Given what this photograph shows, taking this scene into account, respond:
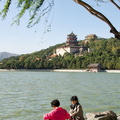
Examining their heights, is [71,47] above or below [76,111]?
above

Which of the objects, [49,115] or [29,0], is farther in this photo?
[29,0]

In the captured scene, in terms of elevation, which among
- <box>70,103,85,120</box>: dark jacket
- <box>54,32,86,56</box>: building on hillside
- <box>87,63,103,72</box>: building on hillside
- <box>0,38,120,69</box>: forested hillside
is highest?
<box>54,32,86,56</box>: building on hillside

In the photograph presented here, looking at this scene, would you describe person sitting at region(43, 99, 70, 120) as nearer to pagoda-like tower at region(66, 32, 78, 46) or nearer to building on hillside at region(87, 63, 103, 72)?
building on hillside at region(87, 63, 103, 72)

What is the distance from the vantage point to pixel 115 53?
77.9 meters

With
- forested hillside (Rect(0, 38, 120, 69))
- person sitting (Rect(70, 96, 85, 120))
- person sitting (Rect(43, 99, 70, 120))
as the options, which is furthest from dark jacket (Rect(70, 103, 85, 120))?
forested hillside (Rect(0, 38, 120, 69))

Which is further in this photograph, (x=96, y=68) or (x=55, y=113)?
(x=96, y=68)

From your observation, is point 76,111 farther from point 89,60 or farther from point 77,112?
point 89,60

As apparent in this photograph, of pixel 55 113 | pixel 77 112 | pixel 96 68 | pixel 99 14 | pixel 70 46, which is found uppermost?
pixel 70 46

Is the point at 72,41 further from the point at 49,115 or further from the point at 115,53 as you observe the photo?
the point at 49,115

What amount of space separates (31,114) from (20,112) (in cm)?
60

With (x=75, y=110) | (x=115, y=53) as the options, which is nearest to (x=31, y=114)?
(x=75, y=110)

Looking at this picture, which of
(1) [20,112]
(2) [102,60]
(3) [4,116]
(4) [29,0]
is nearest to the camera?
(4) [29,0]

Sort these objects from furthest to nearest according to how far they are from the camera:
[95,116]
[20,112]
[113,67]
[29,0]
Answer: [113,67]
[20,112]
[95,116]
[29,0]

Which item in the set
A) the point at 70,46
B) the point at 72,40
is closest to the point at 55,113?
the point at 70,46
